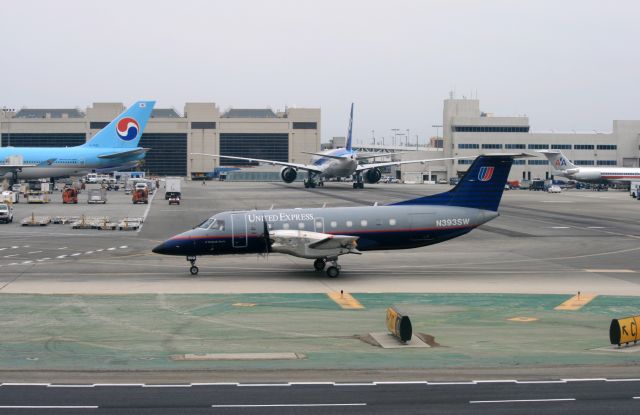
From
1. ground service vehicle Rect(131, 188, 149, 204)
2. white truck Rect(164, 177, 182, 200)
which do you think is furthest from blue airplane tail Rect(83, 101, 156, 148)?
ground service vehicle Rect(131, 188, 149, 204)

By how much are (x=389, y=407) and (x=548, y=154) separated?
448 ft

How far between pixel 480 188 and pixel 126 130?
277 feet

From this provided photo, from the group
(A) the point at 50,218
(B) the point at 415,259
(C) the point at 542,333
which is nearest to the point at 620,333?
(C) the point at 542,333

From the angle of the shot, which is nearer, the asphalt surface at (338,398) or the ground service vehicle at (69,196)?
the asphalt surface at (338,398)

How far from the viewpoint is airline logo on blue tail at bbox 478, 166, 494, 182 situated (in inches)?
1700

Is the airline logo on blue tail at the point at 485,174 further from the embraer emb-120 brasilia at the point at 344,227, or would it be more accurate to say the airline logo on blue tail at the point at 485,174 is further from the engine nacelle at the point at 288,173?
the engine nacelle at the point at 288,173

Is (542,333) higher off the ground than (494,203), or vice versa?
(494,203)

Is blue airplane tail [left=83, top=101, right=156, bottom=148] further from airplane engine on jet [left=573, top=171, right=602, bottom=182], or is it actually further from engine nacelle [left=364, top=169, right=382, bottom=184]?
airplane engine on jet [left=573, top=171, right=602, bottom=182]

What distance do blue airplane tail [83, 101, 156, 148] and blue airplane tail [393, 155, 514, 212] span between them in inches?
3247

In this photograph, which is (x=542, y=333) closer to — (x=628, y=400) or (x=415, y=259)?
(x=628, y=400)

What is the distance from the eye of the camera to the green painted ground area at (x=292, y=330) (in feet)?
75.3

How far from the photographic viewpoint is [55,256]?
162 feet

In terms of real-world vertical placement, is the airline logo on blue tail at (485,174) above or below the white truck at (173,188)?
above

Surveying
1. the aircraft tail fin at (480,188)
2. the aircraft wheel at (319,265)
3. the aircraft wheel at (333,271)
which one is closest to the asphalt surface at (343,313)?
the aircraft wheel at (333,271)
